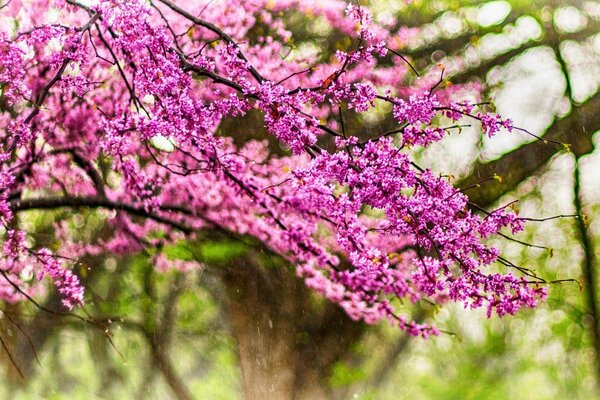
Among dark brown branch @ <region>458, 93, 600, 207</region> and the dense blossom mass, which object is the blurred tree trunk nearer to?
the dense blossom mass

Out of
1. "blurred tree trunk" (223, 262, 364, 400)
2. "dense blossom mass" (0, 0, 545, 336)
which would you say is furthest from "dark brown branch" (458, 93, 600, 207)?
"blurred tree trunk" (223, 262, 364, 400)

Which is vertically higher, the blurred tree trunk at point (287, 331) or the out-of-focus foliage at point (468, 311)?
the out-of-focus foliage at point (468, 311)

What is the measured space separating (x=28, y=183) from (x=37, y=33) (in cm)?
403

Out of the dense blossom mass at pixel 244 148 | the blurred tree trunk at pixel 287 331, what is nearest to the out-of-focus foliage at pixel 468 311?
the blurred tree trunk at pixel 287 331

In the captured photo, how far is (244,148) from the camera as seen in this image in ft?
20.4

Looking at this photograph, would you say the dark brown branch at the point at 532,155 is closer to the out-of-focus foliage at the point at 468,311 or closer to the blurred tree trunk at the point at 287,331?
the out-of-focus foliage at the point at 468,311

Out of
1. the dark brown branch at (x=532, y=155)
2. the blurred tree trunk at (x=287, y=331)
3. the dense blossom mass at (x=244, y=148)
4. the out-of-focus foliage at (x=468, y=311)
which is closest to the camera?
the dense blossom mass at (x=244, y=148)

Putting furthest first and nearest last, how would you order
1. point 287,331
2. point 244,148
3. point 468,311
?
point 468,311 < point 244,148 < point 287,331

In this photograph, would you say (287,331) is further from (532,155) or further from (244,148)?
(532,155)

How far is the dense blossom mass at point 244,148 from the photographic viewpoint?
2.95 meters

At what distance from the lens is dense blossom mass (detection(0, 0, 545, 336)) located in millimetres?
2949

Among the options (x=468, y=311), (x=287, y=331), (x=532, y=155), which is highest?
(x=532, y=155)

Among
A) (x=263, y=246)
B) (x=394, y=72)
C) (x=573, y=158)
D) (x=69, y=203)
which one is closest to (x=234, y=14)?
(x=394, y=72)

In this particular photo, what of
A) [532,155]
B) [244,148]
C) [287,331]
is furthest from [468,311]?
[244,148]
